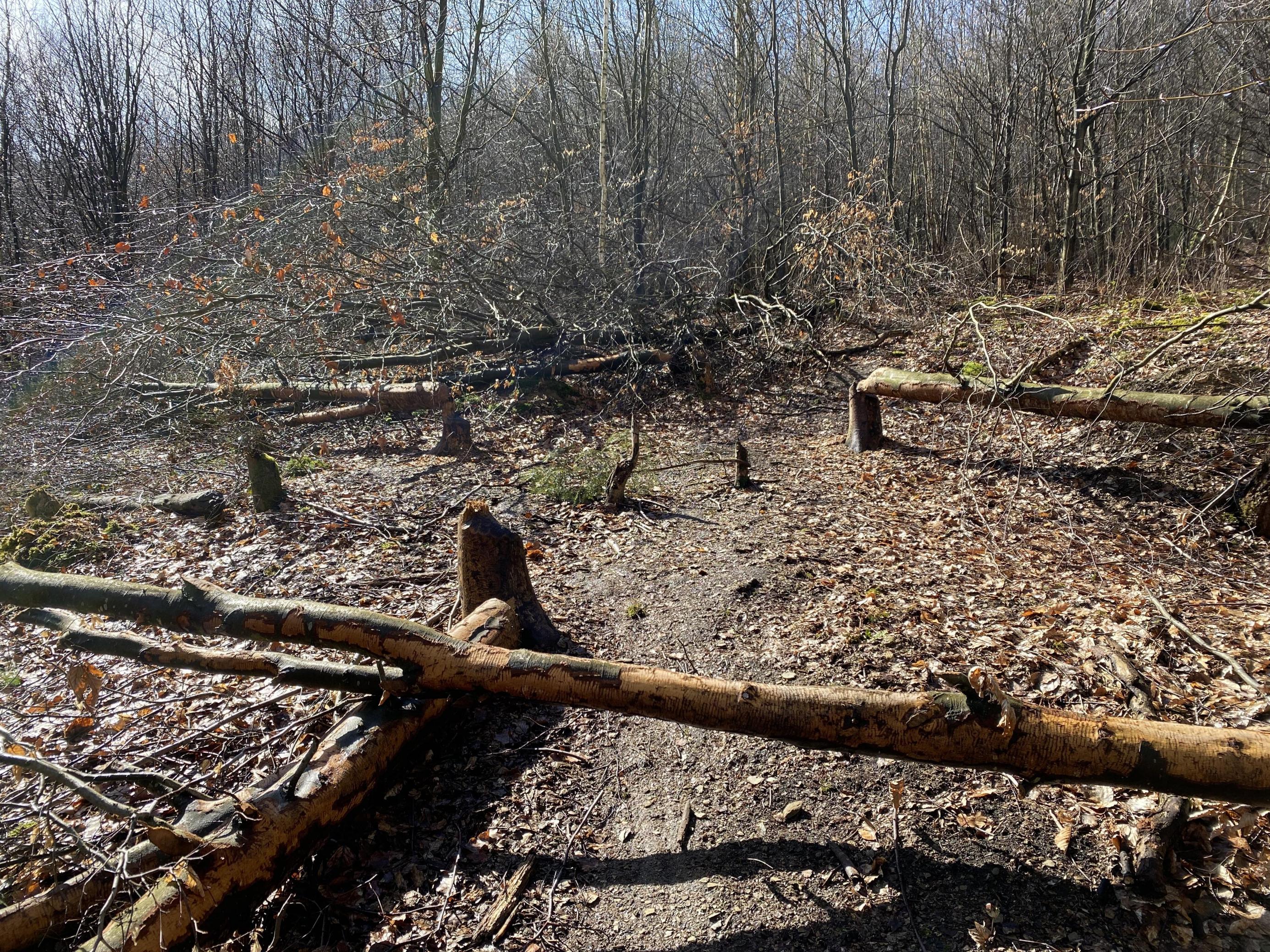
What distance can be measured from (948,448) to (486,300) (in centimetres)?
638

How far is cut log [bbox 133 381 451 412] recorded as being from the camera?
9391 millimetres

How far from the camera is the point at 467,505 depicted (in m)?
4.43

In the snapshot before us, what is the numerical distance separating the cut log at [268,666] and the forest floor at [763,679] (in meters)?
0.24

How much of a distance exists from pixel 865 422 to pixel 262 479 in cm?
643

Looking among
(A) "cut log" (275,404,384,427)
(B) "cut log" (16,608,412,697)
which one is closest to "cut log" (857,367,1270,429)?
(B) "cut log" (16,608,412,697)

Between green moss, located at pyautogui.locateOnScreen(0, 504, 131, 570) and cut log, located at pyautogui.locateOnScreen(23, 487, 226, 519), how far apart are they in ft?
0.70

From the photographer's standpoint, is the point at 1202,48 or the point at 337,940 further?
the point at 1202,48

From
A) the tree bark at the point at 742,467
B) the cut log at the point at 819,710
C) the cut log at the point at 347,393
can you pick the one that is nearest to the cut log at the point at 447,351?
the cut log at the point at 347,393

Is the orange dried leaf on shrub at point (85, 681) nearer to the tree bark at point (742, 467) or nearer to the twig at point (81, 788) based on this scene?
the twig at point (81, 788)

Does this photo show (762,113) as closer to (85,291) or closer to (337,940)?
(85,291)

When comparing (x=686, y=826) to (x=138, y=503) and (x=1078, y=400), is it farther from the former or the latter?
(x=138, y=503)

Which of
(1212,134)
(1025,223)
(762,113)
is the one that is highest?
(762,113)

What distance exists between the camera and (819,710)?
9.36ft

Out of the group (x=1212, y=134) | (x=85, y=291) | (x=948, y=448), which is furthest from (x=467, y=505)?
(x=1212, y=134)
